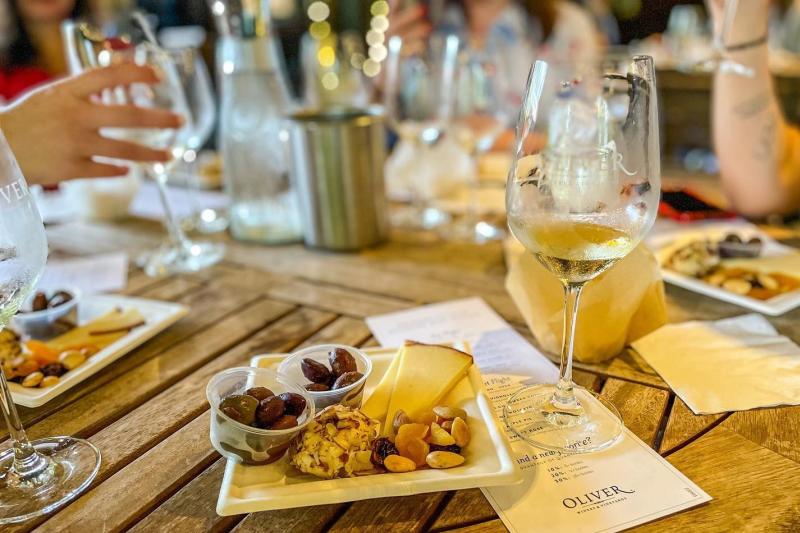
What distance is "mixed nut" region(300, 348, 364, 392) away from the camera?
57cm

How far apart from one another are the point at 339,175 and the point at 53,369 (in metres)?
0.56

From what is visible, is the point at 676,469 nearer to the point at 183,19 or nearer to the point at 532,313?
the point at 532,313

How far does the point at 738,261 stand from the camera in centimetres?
92

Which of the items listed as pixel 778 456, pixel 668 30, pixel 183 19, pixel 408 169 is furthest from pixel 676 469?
pixel 183 19

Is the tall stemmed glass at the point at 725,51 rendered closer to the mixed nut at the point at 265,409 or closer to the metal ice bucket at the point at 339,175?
the metal ice bucket at the point at 339,175

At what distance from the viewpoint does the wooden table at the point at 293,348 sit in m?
0.48

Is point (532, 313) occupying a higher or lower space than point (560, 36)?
lower

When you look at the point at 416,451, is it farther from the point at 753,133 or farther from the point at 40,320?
the point at 753,133

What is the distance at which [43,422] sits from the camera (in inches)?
24.9

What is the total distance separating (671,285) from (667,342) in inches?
7.6

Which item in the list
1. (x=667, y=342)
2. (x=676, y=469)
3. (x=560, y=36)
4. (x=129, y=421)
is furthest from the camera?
(x=560, y=36)

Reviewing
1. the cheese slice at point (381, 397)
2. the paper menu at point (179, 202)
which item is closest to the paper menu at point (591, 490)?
the cheese slice at point (381, 397)

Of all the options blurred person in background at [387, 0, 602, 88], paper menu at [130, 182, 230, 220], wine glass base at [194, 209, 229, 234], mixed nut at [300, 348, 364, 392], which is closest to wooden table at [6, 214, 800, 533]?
mixed nut at [300, 348, 364, 392]

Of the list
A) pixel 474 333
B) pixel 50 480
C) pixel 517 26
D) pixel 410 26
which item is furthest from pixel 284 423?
pixel 517 26
